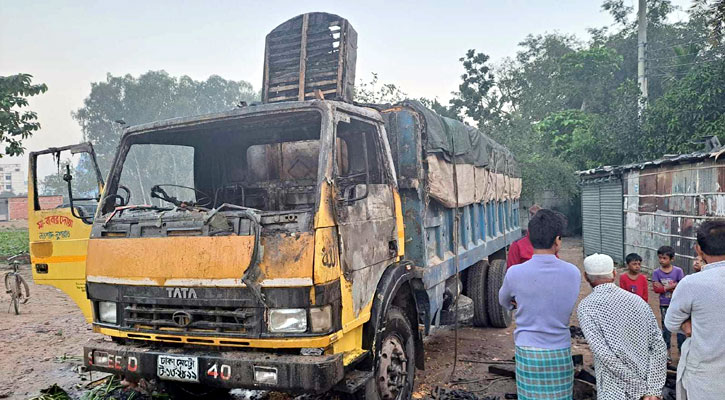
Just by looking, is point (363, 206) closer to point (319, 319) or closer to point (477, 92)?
point (319, 319)

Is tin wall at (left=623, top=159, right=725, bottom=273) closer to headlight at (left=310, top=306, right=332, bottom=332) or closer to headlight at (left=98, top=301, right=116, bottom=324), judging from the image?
headlight at (left=310, top=306, right=332, bottom=332)

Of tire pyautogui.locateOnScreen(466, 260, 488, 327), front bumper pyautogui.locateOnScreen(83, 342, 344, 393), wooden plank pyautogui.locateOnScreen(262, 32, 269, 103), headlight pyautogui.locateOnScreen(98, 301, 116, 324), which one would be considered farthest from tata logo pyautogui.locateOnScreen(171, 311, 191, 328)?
tire pyautogui.locateOnScreen(466, 260, 488, 327)

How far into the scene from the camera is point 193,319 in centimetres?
314

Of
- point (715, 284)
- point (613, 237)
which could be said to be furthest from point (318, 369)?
point (613, 237)

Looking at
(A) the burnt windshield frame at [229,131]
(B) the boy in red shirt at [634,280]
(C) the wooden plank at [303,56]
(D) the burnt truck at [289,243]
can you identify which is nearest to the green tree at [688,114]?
(B) the boy in red shirt at [634,280]

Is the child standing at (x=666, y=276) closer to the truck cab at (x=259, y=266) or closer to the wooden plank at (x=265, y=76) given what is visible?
the truck cab at (x=259, y=266)

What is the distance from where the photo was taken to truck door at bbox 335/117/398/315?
3.26 m

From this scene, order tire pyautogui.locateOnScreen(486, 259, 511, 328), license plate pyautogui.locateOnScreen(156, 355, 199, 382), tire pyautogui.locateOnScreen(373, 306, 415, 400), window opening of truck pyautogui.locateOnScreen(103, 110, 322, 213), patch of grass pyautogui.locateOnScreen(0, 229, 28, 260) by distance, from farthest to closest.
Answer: patch of grass pyautogui.locateOnScreen(0, 229, 28, 260)
tire pyautogui.locateOnScreen(486, 259, 511, 328)
window opening of truck pyautogui.locateOnScreen(103, 110, 322, 213)
tire pyautogui.locateOnScreen(373, 306, 415, 400)
license plate pyautogui.locateOnScreen(156, 355, 199, 382)

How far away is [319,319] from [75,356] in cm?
463

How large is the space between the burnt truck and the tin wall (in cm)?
572

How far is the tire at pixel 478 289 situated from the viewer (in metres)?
6.69

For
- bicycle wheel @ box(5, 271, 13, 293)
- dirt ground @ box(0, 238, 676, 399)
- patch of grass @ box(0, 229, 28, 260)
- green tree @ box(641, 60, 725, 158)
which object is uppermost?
green tree @ box(641, 60, 725, 158)

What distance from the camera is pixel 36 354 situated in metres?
6.31

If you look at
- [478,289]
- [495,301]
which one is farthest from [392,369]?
[495,301]
